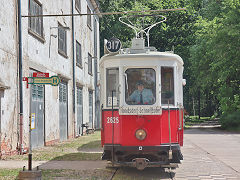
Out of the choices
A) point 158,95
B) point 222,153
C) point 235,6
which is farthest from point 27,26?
point 235,6

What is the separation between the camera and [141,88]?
928 cm

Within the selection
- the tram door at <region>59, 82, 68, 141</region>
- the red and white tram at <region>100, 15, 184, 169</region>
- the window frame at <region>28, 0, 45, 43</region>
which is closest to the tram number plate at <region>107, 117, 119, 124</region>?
→ the red and white tram at <region>100, 15, 184, 169</region>

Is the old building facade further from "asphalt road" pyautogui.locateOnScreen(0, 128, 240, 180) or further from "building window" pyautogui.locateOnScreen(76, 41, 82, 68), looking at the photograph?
"asphalt road" pyautogui.locateOnScreen(0, 128, 240, 180)

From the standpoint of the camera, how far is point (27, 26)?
14711mm

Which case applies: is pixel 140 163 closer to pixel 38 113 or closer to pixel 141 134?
pixel 141 134

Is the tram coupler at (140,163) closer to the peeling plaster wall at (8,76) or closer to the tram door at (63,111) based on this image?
the peeling plaster wall at (8,76)

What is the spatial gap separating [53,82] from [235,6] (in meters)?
23.6

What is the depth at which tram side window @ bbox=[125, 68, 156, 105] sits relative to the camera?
9305 millimetres

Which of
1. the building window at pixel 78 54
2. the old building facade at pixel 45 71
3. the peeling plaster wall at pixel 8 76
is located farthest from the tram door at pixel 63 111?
the peeling plaster wall at pixel 8 76

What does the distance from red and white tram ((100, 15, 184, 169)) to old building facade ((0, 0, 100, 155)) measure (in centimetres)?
199

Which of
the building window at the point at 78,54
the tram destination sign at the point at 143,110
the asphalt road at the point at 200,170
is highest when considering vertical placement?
the building window at the point at 78,54

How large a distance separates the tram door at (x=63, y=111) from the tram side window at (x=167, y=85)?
10861 millimetres

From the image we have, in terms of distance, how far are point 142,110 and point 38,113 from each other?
304 inches

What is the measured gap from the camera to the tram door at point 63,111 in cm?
1967
